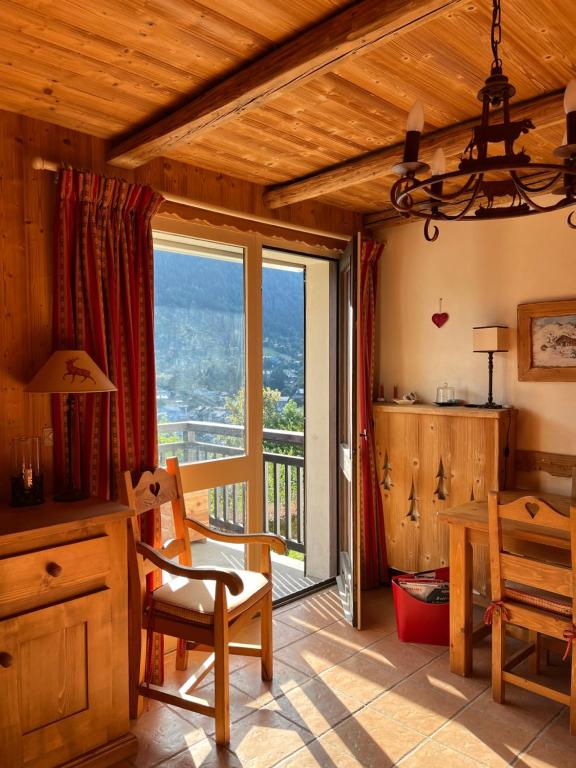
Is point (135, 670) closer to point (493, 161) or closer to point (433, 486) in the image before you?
point (433, 486)

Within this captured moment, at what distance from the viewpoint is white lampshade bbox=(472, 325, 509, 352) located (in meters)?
3.28

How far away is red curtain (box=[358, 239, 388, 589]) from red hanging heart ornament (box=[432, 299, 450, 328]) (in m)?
0.42

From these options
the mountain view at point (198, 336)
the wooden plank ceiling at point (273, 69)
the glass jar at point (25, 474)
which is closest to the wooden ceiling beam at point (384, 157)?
the wooden plank ceiling at point (273, 69)

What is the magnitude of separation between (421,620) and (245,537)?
42.5 inches

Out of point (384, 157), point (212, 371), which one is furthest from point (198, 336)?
point (384, 157)

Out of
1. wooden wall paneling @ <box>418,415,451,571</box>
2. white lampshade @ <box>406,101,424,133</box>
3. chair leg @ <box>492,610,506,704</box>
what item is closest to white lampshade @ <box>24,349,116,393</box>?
white lampshade @ <box>406,101,424,133</box>

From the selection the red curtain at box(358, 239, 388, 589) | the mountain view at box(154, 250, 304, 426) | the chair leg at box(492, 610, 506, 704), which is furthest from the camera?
the red curtain at box(358, 239, 388, 589)

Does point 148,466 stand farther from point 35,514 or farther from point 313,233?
point 313,233

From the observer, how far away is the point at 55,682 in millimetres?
2006

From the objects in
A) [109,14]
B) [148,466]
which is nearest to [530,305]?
[148,466]

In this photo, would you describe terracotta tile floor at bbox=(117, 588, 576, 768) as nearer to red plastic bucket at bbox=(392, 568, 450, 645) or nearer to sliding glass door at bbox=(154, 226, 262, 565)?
red plastic bucket at bbox=(392, 568, 450, 645)

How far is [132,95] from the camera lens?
85.4 inches

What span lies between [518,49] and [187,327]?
6.30 feet

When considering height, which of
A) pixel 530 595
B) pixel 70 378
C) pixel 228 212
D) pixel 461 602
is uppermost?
pixel 228 212
